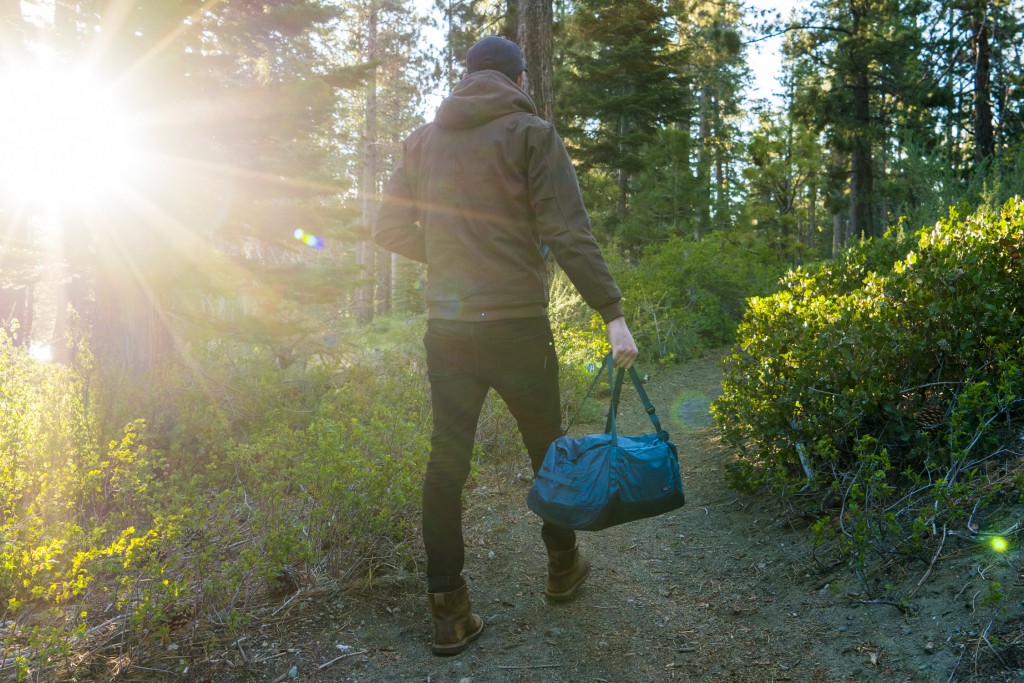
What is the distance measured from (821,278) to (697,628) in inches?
155

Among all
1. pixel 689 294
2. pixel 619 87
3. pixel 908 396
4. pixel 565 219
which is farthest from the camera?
pixel 619 87

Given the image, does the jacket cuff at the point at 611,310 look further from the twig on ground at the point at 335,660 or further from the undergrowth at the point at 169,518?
the twig on ground at the point at 335,660

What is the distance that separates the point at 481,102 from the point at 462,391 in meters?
1.16

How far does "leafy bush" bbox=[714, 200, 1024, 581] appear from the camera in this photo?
3109 mm

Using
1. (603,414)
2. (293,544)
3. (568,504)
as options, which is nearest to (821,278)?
(603,414)

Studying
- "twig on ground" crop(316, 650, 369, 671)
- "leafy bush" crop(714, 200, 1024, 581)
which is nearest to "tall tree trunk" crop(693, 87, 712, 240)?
"leafy bush" crop(714, 200, 1024, 581)

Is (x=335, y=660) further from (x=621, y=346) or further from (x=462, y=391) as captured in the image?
(x=621, y=346)

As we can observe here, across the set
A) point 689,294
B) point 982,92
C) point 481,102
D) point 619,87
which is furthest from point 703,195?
point 481,102

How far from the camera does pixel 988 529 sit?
2.88 metres

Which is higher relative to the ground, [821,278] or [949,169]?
[949,169]

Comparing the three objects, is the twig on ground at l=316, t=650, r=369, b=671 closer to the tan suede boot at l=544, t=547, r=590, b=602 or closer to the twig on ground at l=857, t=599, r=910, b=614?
the tan suede boot at l=544, t=547, r=590, b=602

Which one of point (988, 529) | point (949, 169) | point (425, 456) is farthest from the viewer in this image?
→ point (949, 169)

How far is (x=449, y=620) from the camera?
9.64 ft

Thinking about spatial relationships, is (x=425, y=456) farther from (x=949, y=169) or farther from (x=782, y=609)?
(x=949, y=169)
